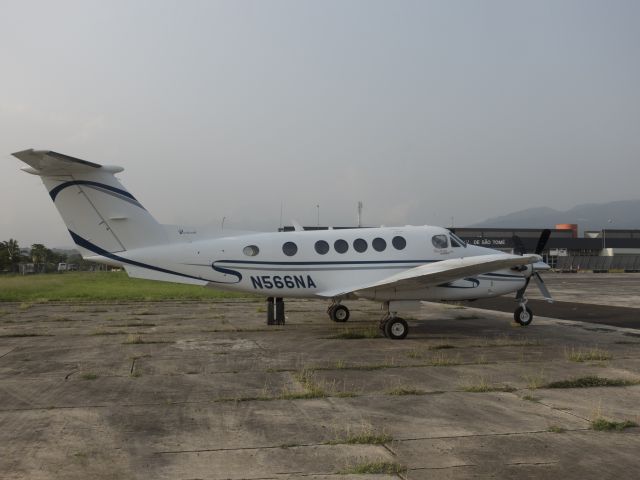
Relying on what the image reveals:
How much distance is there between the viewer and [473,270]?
14.6 m

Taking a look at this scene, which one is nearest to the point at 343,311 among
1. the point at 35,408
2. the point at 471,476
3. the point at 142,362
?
the point at 142,362

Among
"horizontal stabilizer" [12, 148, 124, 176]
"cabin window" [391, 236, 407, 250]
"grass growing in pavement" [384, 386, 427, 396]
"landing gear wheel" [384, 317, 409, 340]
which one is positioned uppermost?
"horizontal stabilizer" [12, 148, 124, 176]

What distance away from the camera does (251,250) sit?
15.7m

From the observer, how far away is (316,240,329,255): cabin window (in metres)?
16.0

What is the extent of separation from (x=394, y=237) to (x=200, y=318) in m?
8.76

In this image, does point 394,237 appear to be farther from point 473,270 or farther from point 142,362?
point 142,362

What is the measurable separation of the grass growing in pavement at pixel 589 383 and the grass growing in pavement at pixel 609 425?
214 centimetres

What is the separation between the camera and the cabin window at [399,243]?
642 inches

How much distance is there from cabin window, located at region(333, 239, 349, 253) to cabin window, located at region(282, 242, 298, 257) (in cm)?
121

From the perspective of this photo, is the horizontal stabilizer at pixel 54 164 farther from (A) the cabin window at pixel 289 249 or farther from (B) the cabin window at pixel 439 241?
(B) the cabin window at pixel 439 241

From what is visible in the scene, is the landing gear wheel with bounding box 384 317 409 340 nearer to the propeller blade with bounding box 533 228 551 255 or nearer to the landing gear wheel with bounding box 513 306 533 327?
the landing gear wheel with bounding box 513 306 533 327

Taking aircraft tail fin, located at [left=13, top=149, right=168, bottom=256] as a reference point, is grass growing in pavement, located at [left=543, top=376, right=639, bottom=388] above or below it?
below

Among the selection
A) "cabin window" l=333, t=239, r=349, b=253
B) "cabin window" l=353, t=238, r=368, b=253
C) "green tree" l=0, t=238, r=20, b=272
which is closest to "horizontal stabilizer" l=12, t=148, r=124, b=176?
"cabin window" l=333, t=239, r=349, b=253

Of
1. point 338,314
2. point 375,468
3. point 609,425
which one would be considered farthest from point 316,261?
point 375,468
